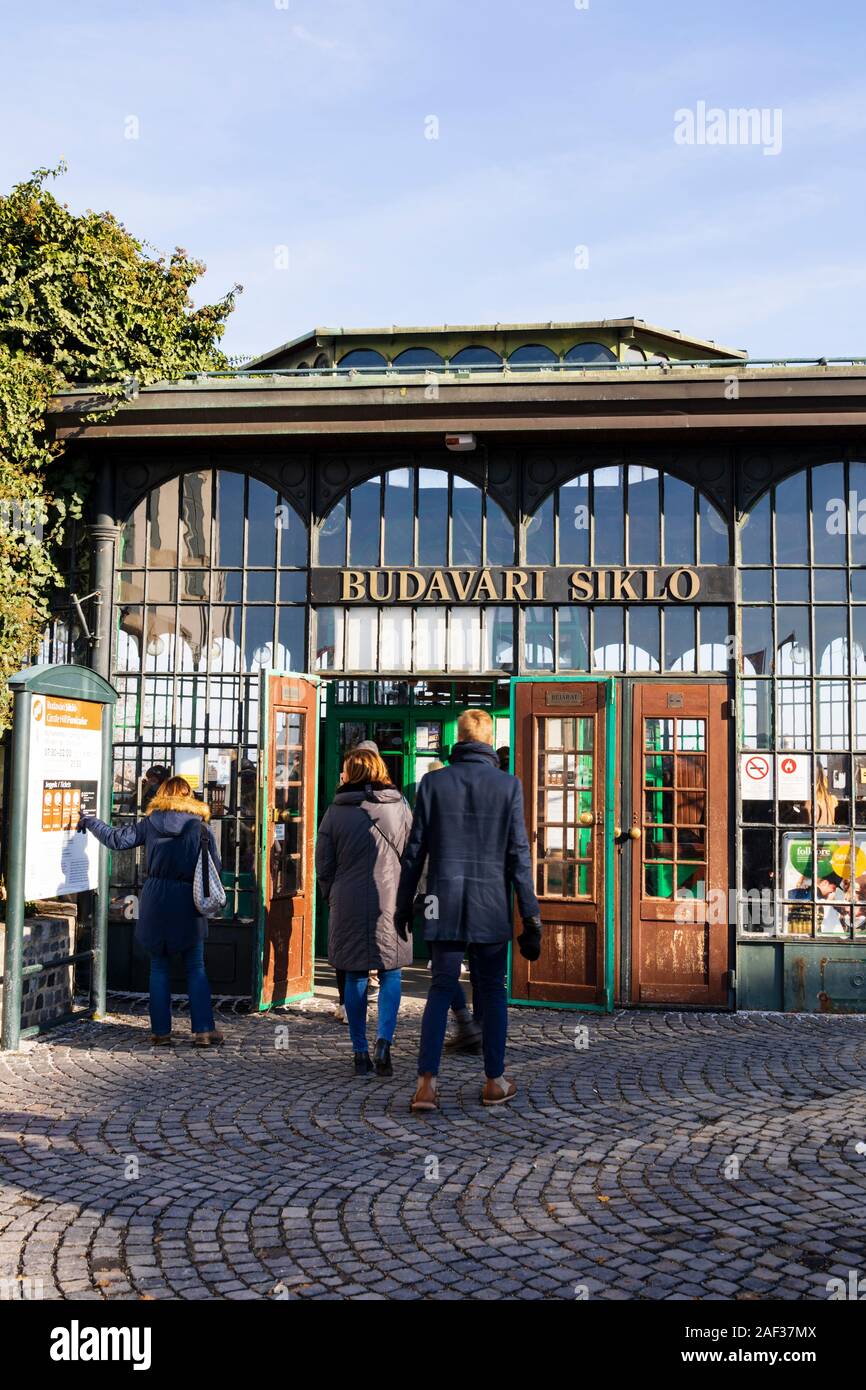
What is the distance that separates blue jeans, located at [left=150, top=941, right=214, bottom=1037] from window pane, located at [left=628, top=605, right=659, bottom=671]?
4.14 m

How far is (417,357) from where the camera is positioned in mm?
15141

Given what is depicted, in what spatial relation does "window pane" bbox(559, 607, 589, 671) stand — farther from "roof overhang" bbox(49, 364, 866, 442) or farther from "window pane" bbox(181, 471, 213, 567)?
"window pane" bbox(181, 471, 213, 567)

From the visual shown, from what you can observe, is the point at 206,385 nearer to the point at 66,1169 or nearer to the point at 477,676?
the point at 477,676

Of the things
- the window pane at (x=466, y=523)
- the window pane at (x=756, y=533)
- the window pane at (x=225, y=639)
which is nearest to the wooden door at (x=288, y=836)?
the window pane at (x=225, y=639)

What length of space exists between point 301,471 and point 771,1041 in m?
5.84

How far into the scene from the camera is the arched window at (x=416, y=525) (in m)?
9.78

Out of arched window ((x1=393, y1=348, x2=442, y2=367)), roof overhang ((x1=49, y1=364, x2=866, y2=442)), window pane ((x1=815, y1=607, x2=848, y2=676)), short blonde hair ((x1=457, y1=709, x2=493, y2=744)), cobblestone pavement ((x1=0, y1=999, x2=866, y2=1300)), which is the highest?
arched window ((x1=393, y1=348, x2=442, y2=367))

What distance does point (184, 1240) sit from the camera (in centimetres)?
436

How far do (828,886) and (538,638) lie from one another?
9.90 feet

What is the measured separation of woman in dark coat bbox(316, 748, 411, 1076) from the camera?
689 centimetres

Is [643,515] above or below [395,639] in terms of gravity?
above

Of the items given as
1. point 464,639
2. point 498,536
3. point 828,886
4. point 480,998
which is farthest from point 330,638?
point 828,886

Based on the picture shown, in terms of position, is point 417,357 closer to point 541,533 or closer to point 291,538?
point 291,538

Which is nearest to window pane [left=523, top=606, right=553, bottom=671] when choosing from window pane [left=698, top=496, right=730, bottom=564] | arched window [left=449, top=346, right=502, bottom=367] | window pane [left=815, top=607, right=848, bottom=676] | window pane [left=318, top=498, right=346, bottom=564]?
window pane [left=698, top=496, right=730, bottom=564]
